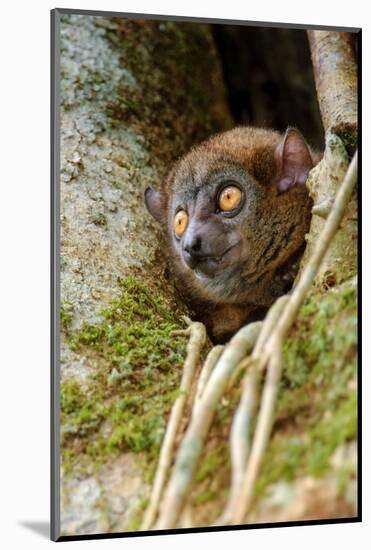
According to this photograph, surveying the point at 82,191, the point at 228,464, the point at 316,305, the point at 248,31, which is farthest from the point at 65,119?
the point at 248,31

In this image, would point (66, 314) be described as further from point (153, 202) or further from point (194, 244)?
point (153, 202)

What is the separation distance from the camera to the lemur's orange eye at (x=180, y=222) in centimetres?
423

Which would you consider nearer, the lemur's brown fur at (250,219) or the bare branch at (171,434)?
the bare branch at (171,434)

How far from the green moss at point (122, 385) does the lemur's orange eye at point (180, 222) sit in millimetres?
491

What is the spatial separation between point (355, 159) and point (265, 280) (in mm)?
779

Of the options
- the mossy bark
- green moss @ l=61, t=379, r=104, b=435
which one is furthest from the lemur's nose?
green moss @ l=61, t=379, r=104, b=435

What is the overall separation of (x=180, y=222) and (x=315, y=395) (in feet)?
4.18

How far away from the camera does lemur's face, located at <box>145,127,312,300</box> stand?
13.2ft

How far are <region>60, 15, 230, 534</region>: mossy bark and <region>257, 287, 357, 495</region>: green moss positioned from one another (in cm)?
53

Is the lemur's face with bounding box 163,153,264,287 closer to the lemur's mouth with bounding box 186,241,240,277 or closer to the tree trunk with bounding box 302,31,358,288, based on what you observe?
the lemur's mouth with bounding box 186,241,240,277

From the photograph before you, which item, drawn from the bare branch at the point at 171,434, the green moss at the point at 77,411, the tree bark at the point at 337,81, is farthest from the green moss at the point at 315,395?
the tree bark at the point at 337,81

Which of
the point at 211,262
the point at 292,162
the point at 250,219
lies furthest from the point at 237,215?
the point at 292,162

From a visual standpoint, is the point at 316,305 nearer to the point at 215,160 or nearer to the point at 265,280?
the point at 265,280

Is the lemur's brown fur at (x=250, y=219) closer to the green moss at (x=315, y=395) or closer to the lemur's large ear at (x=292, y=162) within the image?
the lemur's large ear at (x=292, y=162)
